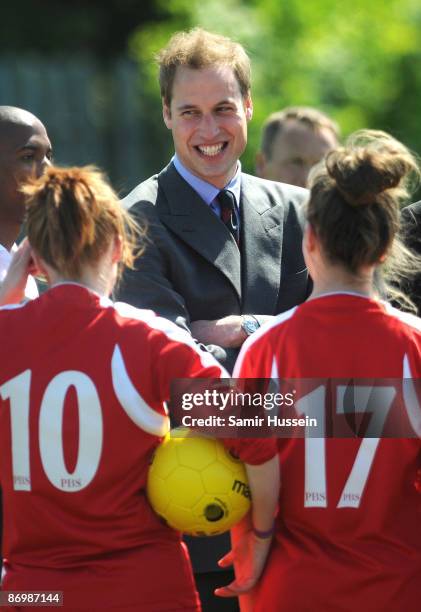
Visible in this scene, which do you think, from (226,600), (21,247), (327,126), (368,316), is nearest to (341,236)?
(368,316)

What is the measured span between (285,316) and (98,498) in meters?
0.76

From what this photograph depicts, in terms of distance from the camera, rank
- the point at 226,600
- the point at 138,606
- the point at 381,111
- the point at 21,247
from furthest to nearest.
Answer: the point at 381,111 → the point at 226,600 → the point at 21,247 → the point at 138,606

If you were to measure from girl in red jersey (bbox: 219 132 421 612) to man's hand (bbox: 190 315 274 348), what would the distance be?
2.33 ft

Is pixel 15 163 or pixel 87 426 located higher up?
pixel 15 163

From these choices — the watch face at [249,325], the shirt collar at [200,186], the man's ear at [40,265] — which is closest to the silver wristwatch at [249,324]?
the watch face at [249,325]

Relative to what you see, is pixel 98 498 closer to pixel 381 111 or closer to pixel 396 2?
pixel 381 111

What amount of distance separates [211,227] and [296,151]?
2326 mm

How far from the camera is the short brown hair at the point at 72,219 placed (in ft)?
10.9

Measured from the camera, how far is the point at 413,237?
4.41 meters

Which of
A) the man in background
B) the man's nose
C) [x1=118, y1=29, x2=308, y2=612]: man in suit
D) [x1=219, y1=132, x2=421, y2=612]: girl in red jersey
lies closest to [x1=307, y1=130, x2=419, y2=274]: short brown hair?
[x1=219, y1=132, x2=421, y2=612]: girl in red jersey

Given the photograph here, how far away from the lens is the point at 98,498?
129 inches

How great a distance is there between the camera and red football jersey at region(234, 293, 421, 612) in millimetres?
3273

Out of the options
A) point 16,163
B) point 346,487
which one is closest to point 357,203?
point 346,487

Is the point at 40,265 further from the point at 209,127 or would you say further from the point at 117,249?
the point at 209,127
